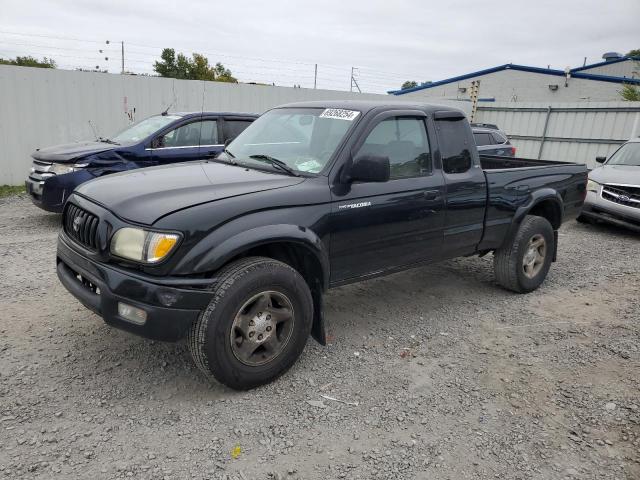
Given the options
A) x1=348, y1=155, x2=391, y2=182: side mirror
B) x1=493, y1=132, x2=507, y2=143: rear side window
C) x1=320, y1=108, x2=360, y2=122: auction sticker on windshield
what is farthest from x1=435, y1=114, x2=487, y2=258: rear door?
x1=493, y1=132, x2=507, y2=143: rear side window

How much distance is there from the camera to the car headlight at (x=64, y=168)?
22.1 ft

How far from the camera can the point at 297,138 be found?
3848mm

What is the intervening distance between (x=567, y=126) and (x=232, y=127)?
12.5 meters

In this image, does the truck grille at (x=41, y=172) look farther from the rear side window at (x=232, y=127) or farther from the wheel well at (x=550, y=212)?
the wheel well at (x=550, y=212)

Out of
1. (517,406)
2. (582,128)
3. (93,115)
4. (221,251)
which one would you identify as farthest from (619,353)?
(582,128)

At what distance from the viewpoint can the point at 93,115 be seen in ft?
36.0

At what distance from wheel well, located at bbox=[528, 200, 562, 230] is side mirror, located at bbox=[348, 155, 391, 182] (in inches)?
106

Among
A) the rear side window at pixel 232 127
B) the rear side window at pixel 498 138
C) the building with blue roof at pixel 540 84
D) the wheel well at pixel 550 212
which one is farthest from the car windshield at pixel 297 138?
the building with blue roof at pixel 540 84

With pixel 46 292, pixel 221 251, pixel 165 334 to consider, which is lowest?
pixel 46 292

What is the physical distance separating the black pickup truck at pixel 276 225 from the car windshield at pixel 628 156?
5457 mm

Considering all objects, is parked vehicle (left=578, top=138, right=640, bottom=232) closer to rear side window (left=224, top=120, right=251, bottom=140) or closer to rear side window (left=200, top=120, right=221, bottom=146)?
rear side window (left=224, top=120, right=251, bottom=140)

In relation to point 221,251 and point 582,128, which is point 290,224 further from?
point 582,128

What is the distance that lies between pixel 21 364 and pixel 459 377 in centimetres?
310

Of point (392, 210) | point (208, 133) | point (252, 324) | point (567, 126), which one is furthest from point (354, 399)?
point (567, 126)
